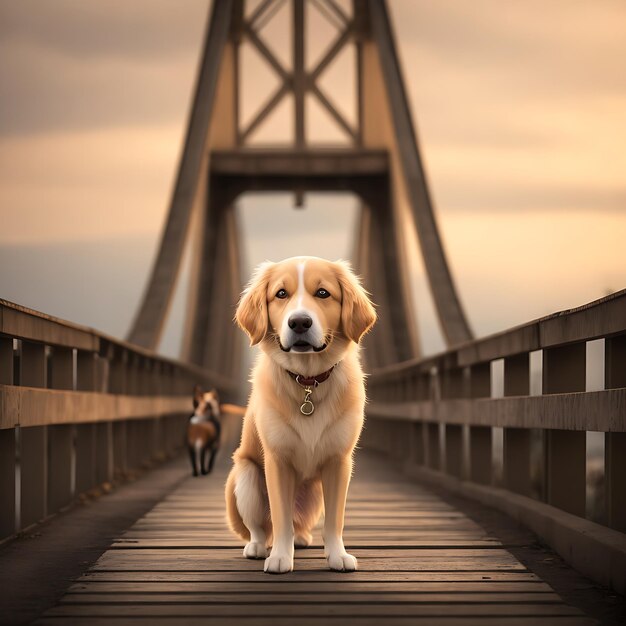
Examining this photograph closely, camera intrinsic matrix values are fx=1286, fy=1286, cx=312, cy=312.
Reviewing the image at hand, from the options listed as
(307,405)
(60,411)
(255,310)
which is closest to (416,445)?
(60,411)

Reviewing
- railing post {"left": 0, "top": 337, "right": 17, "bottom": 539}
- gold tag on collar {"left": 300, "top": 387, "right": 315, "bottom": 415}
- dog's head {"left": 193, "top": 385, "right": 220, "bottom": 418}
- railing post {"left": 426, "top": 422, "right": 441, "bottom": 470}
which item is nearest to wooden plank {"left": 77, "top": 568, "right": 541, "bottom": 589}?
gold tag on collar {"left": 300, "top": 387, "right": 315, "bottom": 415}

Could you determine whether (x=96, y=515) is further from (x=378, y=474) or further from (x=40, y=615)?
(x=378, y=474)

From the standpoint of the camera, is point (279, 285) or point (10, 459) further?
point (10, 459)

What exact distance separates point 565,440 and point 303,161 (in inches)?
632

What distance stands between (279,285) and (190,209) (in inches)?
511

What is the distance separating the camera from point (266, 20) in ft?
72.7

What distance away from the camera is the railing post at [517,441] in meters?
5.35

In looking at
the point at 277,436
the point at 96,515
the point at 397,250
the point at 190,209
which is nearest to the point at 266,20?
the point at 397,250

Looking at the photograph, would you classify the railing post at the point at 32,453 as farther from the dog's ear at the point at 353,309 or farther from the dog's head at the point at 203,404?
the dog's head at the point at 203,404

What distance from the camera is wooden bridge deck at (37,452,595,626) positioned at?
10.4 ft

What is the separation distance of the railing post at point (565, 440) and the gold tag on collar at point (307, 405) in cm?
107

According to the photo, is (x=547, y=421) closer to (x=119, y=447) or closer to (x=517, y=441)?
(x=517, y=441)

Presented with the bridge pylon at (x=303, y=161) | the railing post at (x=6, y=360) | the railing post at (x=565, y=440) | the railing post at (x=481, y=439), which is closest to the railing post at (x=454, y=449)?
the railing post at (x=481, y=439)

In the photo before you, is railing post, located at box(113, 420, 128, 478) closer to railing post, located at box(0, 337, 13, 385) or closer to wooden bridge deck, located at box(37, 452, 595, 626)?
wooden bridge deck, located at box(37, 452, 595, 626)
